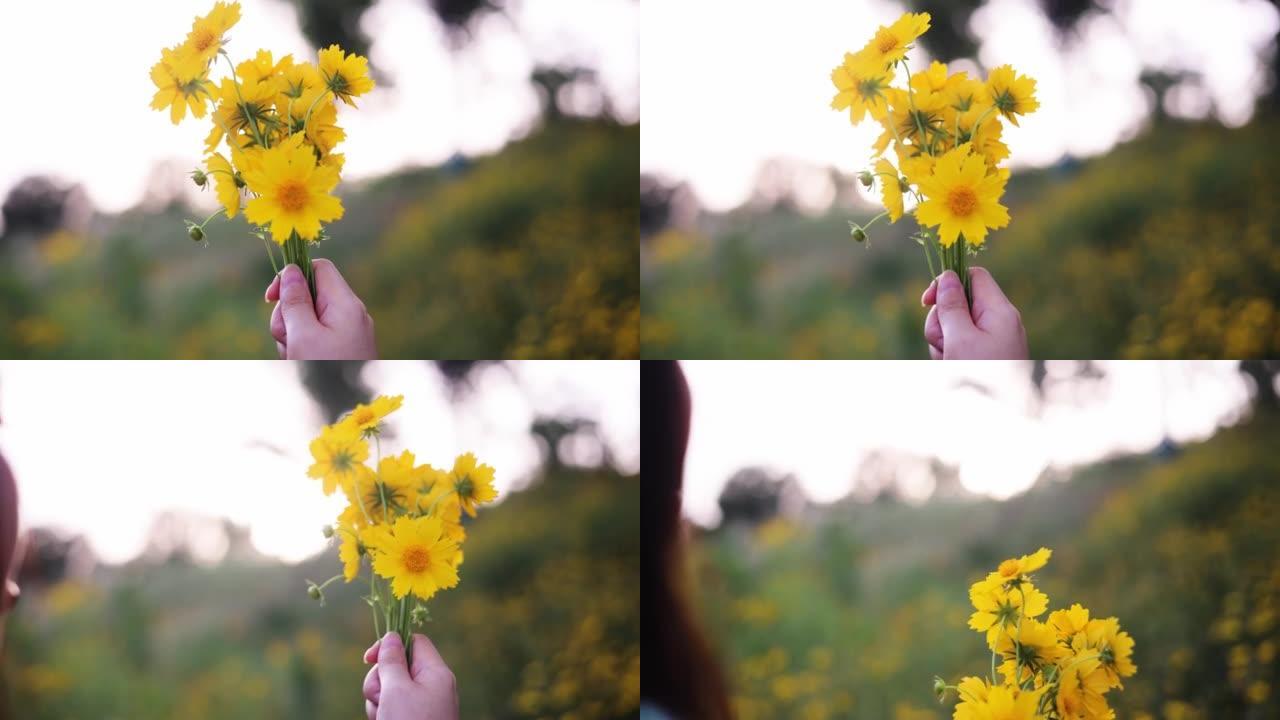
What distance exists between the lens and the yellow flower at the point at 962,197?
1.19 metres

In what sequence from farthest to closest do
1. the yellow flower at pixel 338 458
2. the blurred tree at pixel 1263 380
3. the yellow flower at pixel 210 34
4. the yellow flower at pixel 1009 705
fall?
the blurred tree at pixel 1263 380
the yellow flower at pixel 338 458
the yellow flower at pixel 210 34
the yellow flower at pixel 1009 705

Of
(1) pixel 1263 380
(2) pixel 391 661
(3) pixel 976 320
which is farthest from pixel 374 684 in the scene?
(1) pixel 1263 380

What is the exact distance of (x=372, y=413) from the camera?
128cm

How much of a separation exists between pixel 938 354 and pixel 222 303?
0.77 m

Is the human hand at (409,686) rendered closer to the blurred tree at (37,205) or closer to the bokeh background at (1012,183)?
the bokeh background at (1012,183)

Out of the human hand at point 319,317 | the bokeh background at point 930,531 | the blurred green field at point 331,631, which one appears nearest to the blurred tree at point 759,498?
the bokeh background at point 930,531

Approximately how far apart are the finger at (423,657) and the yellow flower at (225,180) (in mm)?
471

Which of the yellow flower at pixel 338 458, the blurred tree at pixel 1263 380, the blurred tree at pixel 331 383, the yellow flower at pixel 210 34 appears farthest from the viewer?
the blurred tree at pixel 1263 380

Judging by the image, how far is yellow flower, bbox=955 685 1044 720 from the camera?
3.51ft

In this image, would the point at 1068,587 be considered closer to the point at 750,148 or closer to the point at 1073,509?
the point at 1073,509

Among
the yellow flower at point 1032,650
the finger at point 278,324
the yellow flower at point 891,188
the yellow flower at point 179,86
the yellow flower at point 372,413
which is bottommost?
the yellow flower at point 1032,650

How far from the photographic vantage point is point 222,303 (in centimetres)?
137

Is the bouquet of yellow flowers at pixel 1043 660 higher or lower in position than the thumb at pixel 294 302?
lower

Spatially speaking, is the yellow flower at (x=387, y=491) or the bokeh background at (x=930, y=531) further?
the bokeh background at (x=930, y=531)
